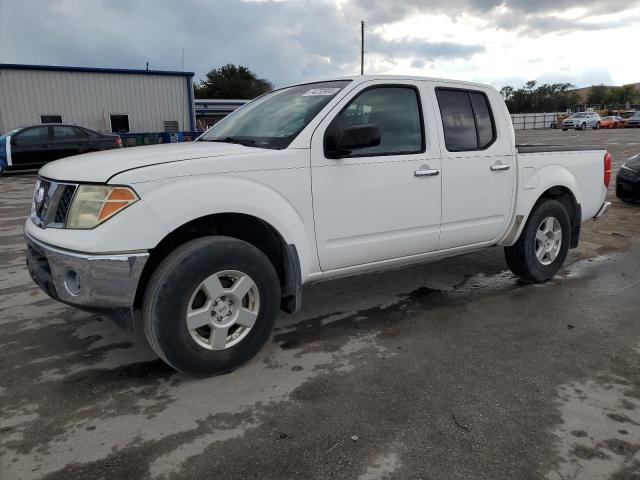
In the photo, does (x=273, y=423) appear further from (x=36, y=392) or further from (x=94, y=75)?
(x=94, y=75)

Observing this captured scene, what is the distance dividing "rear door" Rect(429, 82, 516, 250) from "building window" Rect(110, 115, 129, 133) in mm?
22105

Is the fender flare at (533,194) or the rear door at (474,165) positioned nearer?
the rear door at (474,165)

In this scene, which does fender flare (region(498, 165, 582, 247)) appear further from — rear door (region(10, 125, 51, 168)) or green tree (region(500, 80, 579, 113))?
green tree (region(500, 80, 579, 113))

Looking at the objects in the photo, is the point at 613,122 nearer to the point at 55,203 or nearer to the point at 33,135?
the point at 33,135

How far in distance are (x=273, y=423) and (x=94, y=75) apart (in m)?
23.6

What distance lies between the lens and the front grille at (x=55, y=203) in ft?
9.31

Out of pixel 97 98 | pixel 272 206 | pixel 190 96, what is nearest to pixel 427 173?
pixel 272 206

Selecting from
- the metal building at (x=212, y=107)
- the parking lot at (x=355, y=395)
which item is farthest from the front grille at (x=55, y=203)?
the metal building at (x=212, y=107)

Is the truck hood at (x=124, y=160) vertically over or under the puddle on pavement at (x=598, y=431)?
over

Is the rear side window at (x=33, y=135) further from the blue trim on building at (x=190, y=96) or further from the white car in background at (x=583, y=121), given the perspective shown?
the white car in background at (x=583, y=121)

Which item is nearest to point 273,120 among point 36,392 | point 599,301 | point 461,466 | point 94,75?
point 36,392

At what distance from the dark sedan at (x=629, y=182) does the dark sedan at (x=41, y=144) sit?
1378cm

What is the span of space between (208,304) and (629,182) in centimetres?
845

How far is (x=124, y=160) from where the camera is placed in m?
2.93
